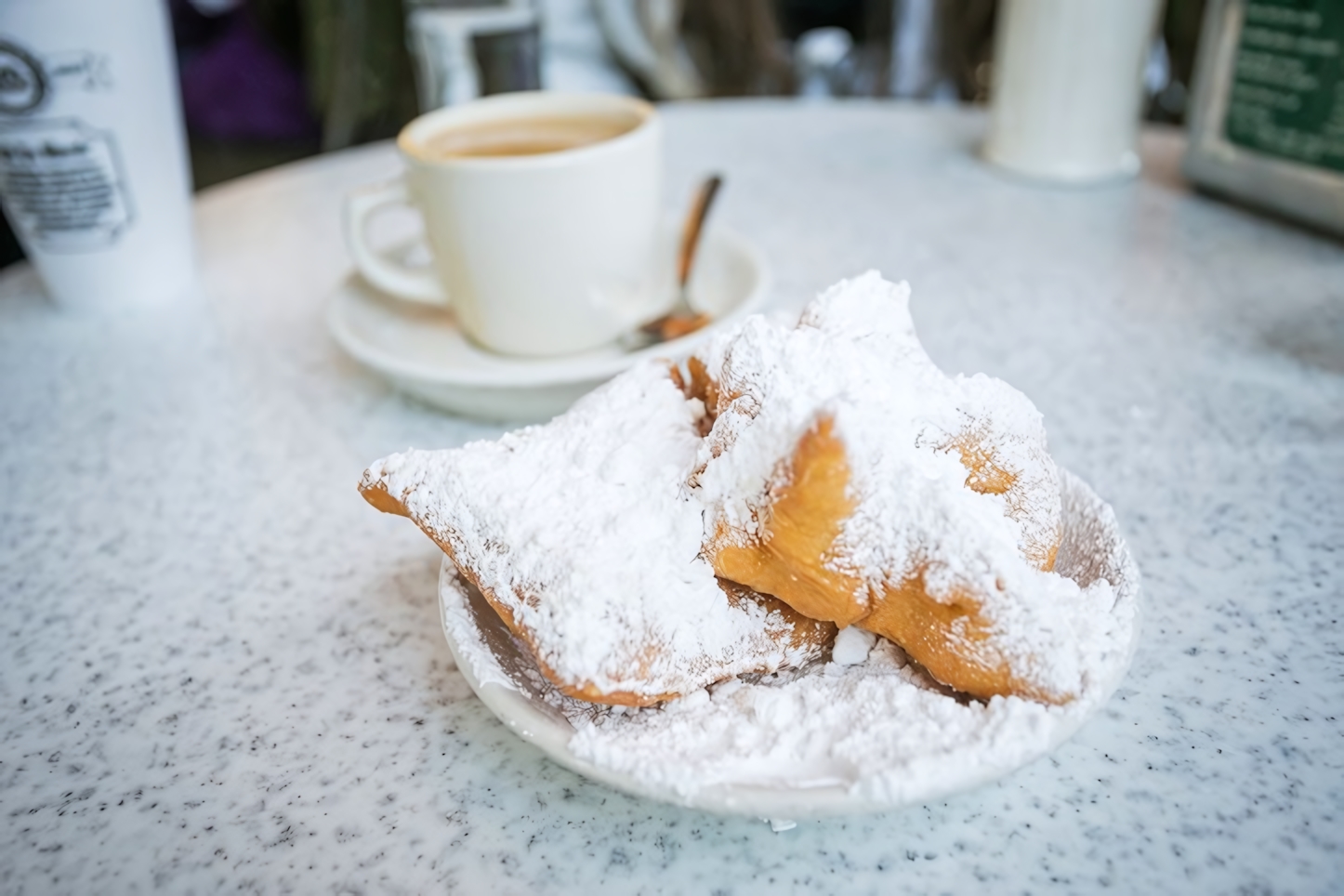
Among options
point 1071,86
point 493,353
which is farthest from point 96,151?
point 1071,86

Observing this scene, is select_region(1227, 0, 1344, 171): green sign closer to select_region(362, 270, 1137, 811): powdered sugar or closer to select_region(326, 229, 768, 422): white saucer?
select_region(326, 229, 768, 422): white saucer

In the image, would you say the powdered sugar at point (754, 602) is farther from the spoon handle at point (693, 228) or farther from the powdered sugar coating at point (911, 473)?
the spoon handle at point (693, 228)

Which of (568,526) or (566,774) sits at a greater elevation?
(568,526)

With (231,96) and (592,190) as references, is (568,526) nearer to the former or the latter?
(592,190)

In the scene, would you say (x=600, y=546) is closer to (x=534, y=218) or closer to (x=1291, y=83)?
(x=534, y=218)


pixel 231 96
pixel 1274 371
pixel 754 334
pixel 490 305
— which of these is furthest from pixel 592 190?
pixel 231 96

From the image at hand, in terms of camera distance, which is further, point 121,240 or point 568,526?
point 121,240

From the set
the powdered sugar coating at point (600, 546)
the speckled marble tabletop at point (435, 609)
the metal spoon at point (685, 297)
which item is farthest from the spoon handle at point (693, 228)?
the powdered sugar coating at point (600, 546)
